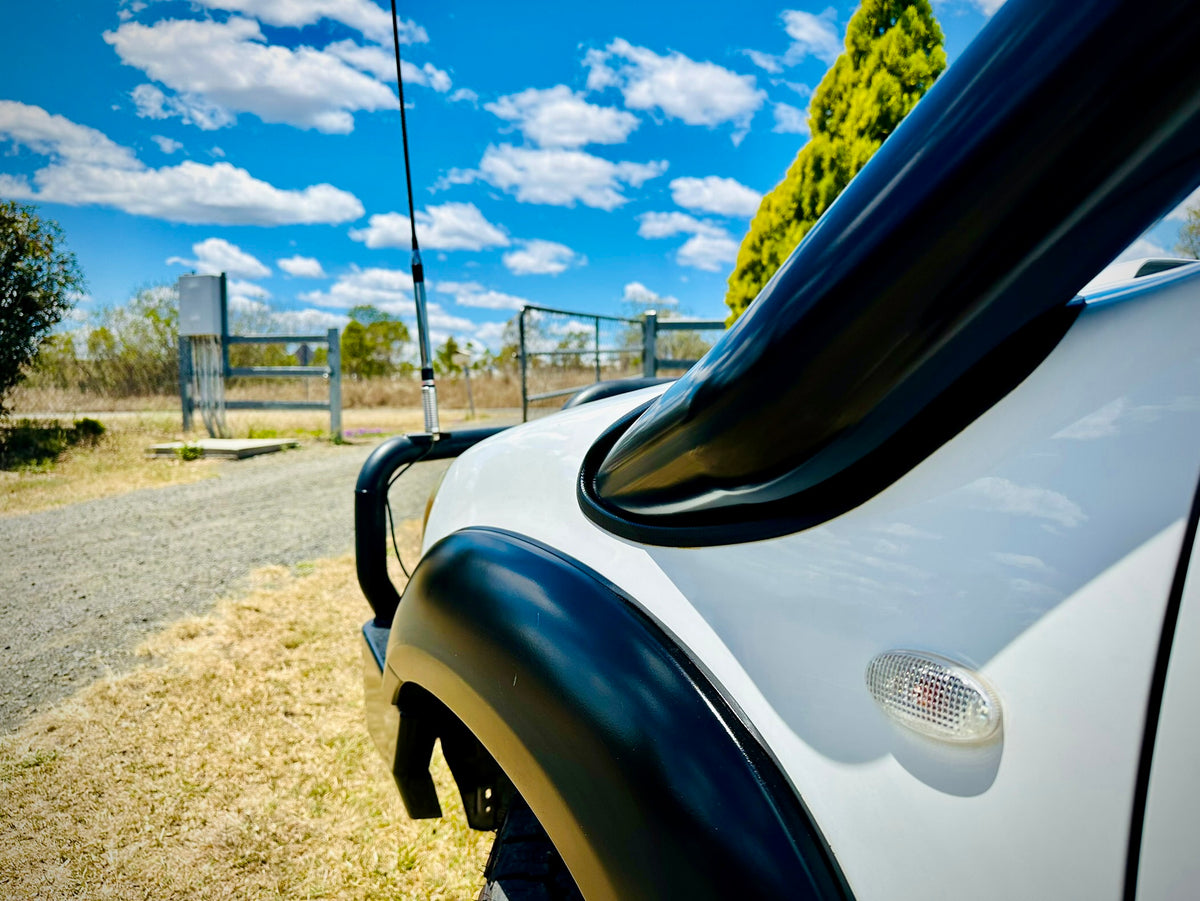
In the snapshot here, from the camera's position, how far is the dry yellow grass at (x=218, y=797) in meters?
1.88

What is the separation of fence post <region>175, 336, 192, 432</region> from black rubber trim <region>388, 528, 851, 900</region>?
12841 millimetres

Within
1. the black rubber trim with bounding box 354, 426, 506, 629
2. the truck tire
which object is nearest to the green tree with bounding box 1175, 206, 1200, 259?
the truck tire

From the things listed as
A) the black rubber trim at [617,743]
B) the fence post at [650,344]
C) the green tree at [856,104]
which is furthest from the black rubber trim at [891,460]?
the fence post at [650,344]

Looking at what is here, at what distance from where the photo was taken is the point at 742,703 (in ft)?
2.44

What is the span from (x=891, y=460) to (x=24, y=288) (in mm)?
11696

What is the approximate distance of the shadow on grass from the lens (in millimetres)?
8172

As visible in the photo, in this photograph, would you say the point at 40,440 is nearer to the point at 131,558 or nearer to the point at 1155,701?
the point at 131,558

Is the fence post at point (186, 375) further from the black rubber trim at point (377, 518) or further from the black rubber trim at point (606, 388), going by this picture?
the black rubber trim at point (606, 388)

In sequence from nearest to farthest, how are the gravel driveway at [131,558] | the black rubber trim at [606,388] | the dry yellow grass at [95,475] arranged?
the black rubber trim at [606,388]
the gravel driveway at [131,558]
the dry yellow grass at [95,475]

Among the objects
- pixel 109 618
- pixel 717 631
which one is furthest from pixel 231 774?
pixel 717 631

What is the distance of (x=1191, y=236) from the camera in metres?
0.87

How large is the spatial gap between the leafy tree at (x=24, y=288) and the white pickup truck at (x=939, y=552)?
11.1 metres

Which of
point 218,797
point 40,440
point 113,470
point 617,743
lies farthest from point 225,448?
point 617,743

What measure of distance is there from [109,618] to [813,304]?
418 centimetres
